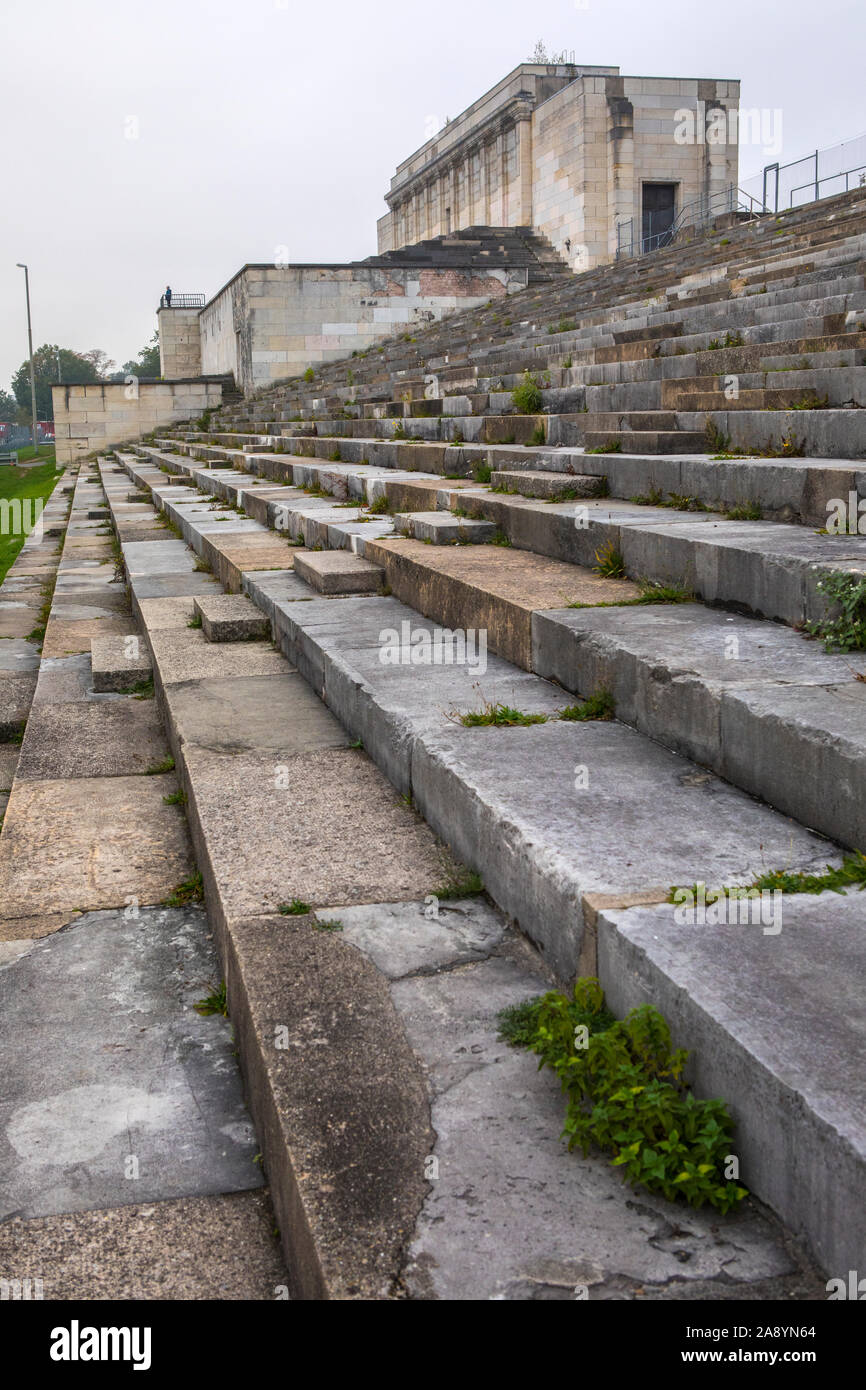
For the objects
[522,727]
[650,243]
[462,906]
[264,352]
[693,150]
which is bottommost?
[462,906]

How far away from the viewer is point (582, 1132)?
199 cm

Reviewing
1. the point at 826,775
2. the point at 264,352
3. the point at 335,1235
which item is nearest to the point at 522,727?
the point at 826,775

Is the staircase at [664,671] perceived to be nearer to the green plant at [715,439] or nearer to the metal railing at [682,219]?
the green plant at [715,439]

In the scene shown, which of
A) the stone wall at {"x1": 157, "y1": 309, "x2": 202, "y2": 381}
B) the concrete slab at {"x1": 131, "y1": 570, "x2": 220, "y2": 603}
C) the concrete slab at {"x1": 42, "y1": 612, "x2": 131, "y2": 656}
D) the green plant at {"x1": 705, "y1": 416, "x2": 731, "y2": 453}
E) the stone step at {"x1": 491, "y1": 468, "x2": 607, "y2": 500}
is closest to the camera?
the green plant at {"x1": 705, "y1": 416, "x2": 731, "y2": 453}

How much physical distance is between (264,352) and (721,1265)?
30.1m

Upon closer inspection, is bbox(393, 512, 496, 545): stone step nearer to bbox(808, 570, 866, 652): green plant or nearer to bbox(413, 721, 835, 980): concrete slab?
bbox(413, 721, 835, 980): concrete slab

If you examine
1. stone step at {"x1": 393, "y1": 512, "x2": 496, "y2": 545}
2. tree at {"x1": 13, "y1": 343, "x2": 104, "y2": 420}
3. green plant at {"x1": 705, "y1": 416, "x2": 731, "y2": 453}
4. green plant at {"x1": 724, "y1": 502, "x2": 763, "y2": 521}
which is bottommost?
stone step at {"x1": 393, "y1": 512, "x2": 496, "y2": 545}

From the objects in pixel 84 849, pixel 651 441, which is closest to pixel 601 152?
pixel 651 441

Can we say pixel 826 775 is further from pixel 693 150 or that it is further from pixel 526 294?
pixel 693 150

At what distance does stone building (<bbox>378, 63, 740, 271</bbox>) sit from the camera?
97.1 ft

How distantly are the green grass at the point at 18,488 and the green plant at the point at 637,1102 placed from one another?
10246 millimetres

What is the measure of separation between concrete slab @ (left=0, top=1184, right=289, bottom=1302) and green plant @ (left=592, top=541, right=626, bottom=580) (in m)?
3.15

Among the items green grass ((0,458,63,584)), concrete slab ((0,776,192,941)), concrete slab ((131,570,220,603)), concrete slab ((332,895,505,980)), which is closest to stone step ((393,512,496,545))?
concrete slab ((131,570,220,603))

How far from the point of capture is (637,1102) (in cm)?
195
